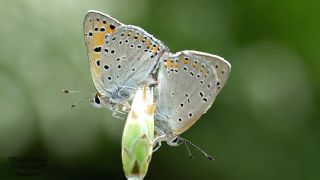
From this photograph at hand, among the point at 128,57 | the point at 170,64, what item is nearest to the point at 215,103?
the point at 128,57

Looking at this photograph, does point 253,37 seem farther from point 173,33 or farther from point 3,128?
point 3,128

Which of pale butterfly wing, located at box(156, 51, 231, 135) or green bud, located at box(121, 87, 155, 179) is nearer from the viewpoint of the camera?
green bud, located at box(121, 87, 155, 179)

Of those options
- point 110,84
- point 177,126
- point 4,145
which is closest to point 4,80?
point 4,145

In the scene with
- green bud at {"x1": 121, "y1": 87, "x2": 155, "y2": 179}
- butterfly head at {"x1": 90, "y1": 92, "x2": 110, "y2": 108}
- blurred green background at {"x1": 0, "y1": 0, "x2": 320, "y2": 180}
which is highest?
green bud at {"x1": 121, "y1": 87, "x2": 155, "y2": 179}

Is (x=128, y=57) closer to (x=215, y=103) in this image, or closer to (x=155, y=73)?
(x=155, y=73)

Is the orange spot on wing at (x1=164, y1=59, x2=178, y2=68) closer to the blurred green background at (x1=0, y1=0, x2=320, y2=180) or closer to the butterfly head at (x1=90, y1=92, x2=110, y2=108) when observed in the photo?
the butterfly head at (x1=90, y1=92, x2=110, y2=108)

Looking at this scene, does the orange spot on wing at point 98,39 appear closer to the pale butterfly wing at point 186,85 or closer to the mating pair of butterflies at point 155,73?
the mating pair of butterflies at point 155,73

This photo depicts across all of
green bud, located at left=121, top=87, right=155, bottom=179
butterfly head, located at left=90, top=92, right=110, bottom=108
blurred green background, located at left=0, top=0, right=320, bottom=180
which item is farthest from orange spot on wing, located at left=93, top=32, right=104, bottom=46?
blurred green background, located at left=0, top=0, right=320, bottom=180
